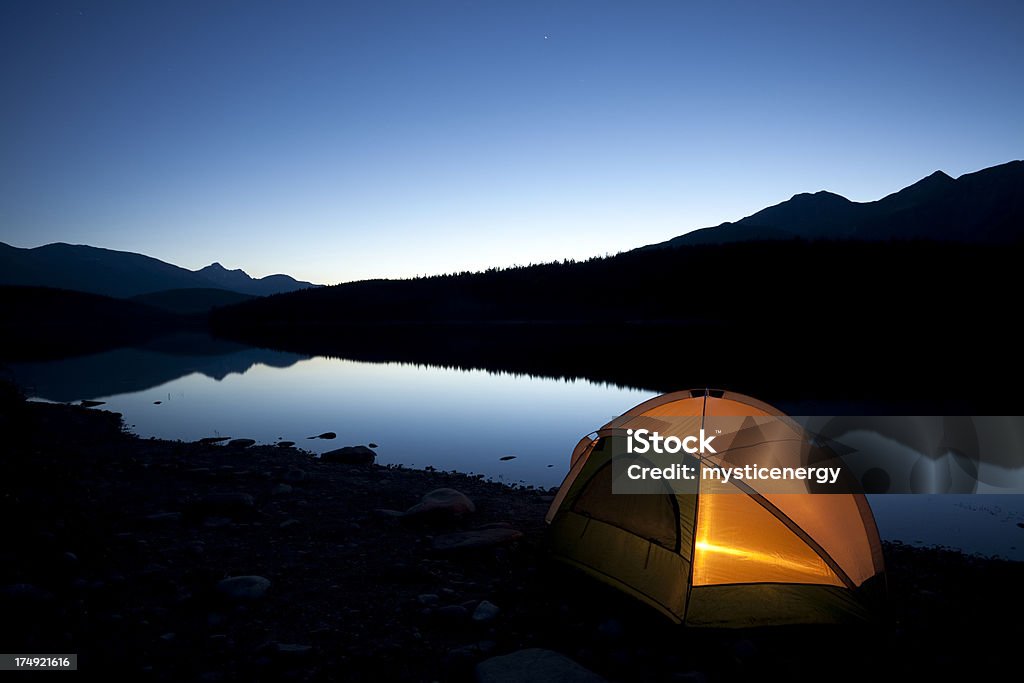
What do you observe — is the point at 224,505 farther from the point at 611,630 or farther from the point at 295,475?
the point at 611,630

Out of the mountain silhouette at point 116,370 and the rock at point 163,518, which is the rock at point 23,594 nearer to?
the rock at point 163,518

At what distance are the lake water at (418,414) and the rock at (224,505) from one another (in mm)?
5814

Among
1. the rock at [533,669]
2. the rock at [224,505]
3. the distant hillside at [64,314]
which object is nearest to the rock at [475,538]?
the rock at [533,669]

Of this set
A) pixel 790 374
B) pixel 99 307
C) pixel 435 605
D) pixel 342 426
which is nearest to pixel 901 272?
pixel 790 374

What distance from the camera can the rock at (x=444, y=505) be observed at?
8453 millimetres

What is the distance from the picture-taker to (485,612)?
5.61 metres

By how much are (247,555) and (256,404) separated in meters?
19.7

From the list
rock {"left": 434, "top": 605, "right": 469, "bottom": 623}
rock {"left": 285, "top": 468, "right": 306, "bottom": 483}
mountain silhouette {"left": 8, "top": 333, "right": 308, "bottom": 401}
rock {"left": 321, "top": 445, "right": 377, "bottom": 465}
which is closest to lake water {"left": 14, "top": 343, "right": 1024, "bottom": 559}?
Result: mountain silhouette {"left": 8, "top": 333, "right": 308, "bottom": 401}

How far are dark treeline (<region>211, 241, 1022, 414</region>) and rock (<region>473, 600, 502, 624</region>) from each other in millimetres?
21343

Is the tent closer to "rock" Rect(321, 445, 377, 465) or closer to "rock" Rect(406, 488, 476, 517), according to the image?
"rock" Rect(406, 488, 476, 517)

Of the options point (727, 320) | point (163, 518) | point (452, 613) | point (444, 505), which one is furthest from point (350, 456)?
point (727, 320)

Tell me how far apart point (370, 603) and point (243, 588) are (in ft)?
4.57

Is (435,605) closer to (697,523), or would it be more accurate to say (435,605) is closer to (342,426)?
(697,523)

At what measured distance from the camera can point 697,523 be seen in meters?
5.46
